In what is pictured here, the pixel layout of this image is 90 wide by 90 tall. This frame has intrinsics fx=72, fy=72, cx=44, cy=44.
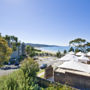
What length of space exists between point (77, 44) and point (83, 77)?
30.1m

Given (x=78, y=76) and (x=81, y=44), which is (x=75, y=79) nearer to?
(x=78, y=76)

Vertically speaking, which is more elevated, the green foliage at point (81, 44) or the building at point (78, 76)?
the green foliage at point (81, 44)

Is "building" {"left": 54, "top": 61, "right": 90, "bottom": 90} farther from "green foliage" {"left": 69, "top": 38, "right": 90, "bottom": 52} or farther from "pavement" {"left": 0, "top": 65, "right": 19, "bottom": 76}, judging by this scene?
"green foliage" {"left": 69, "top": 38, "right": 90, "bottom": 52}

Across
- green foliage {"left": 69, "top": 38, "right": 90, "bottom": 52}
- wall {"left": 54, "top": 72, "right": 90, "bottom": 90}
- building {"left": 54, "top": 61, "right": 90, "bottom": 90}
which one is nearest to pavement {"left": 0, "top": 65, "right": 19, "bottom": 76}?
wall {"left": 54, "top": 72, "right": 90, "bottom": 90}

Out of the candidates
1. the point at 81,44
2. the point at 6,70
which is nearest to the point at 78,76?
the point at 6,70

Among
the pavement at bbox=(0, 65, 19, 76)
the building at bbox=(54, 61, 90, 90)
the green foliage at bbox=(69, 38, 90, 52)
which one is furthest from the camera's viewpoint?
the green foliage at bbox=(69, 38, 90, 52)

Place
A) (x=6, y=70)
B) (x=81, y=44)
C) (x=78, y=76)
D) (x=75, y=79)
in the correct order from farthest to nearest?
(x=81, y=44) < (x=6, y=70) < (x=75, y=79) < (x=78, y=76)

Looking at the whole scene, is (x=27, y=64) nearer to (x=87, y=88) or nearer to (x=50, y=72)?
(x=50, y=72)

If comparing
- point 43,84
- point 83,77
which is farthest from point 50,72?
point 83,77

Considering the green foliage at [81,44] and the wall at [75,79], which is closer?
the wall at [75,79]

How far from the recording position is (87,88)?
8.88 m

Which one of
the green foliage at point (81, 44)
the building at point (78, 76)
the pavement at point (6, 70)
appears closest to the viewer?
the building at point (78, 76)

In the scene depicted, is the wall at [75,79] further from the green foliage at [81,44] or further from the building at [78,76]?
the green foliage at [81,44]

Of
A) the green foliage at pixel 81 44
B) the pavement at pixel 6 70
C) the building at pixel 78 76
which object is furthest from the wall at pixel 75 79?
the green foliage at pixel 81 44
